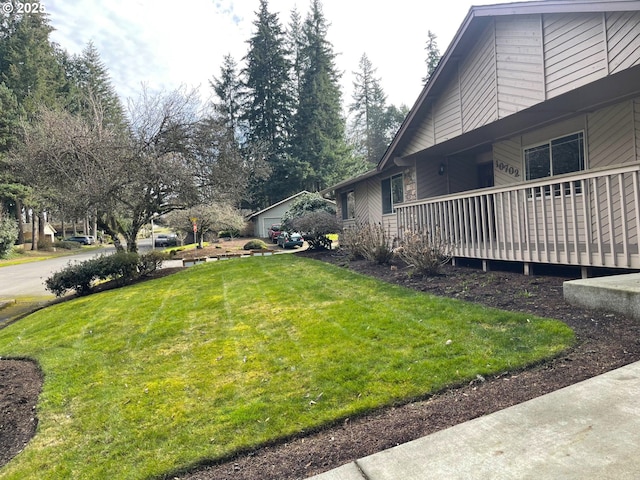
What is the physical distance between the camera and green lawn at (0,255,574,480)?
2.72 metres

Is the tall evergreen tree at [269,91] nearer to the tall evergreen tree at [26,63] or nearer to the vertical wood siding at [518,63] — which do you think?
the tall evergreen tree at [26,63]

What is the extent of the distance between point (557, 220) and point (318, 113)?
33478mm

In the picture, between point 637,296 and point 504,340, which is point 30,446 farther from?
point 637,296

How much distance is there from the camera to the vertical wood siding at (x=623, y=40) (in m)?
4.85

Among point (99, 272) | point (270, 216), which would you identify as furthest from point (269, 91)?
point (99, 272)

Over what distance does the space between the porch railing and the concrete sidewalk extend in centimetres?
307

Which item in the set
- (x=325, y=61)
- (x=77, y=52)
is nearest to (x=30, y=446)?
(x=325, y=61)

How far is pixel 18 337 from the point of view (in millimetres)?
6582

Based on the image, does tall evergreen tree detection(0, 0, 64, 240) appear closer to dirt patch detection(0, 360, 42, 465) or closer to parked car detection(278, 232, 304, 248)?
parked car detection(278, 232, 304, 248)

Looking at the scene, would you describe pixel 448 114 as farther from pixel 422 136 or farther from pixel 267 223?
pixel 267 223

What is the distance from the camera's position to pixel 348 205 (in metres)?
18.0

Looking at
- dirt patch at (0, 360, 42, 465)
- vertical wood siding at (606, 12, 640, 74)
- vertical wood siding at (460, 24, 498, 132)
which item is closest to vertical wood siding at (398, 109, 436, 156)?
vertical wood siding at (460, 24, 498, 132)

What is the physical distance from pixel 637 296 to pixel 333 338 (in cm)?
301
